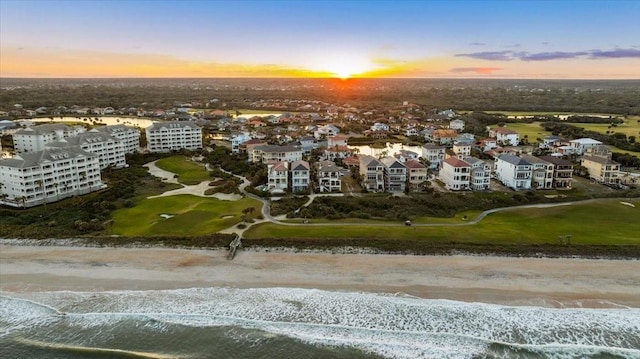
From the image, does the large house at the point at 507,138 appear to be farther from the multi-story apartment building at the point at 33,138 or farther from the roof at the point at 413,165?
the multi-story apartment building at the point at 33,138

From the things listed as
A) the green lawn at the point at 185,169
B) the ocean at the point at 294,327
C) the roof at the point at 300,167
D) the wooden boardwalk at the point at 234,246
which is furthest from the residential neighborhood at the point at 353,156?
the ocean at the point at 294,327

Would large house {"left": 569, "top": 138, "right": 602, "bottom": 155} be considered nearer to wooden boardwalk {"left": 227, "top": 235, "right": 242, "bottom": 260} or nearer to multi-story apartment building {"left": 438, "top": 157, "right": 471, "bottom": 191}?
multi-story apartment building {"left": 438, "top": 157, "right": 471, "bottom": 191}

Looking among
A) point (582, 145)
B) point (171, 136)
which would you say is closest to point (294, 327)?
point (171, 136)

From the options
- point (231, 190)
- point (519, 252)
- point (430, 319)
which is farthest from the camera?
point (231, 190)

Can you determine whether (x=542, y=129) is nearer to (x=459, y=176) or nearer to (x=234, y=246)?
(x=459, y=176)

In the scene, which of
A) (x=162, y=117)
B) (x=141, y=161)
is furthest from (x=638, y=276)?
(x=162, y=117)

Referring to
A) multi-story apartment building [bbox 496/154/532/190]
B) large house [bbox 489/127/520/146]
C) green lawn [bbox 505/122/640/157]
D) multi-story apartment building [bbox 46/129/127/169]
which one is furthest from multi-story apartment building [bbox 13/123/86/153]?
green lawn [bbox 505/122/640/157]

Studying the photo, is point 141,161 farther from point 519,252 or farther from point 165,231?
point 519,252
